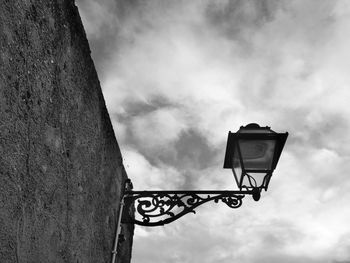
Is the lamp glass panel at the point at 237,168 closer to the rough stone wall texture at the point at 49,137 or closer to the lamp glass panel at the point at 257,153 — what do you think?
the lamp glass panel at the point at 257,153

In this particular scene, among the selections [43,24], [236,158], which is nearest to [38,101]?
[43,24]

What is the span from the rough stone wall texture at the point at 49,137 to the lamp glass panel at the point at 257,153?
1.20 m

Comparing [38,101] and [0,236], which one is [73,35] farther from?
[0,236]

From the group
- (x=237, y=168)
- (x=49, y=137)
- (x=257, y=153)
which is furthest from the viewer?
(x=237, y=168)

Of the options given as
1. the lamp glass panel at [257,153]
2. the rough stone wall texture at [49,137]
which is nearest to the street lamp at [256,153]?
the lamp glass panel at [257,153]

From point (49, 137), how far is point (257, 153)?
1957 mm

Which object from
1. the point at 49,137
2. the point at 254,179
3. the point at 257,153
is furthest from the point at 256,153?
the point at 49,137

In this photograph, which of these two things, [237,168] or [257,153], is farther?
[237,168]

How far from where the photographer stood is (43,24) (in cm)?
230

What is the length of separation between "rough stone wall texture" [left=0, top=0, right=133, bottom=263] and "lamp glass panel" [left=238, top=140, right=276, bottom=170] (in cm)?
120

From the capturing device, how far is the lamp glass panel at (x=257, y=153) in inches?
149

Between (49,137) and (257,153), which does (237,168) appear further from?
(49,137)

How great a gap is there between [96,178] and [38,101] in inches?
49.2

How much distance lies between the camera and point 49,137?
2.42m
